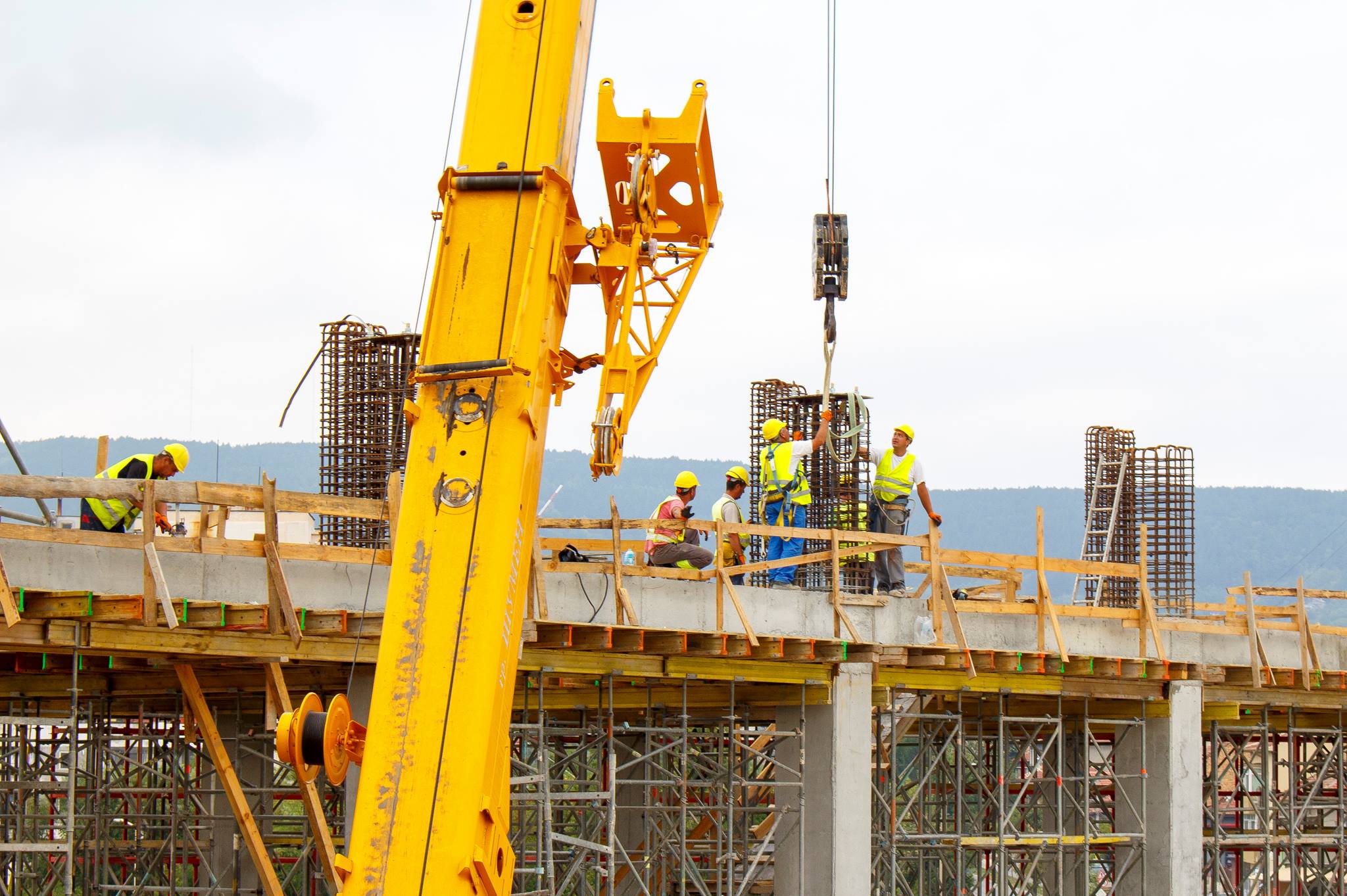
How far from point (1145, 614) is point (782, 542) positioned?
16.0 feet

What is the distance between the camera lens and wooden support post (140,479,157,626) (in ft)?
43.7

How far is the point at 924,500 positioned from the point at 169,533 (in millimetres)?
8620

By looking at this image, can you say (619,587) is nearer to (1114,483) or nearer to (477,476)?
(477,476)

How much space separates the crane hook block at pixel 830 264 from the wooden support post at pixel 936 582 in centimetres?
283

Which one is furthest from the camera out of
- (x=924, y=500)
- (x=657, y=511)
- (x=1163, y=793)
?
(x=1163, y=793)

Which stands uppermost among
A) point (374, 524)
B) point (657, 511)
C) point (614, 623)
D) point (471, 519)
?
point (374, 524)

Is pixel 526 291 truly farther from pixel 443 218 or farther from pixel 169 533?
pixel 169 533

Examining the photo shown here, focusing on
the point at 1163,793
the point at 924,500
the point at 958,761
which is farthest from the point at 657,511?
the point at 1163,793

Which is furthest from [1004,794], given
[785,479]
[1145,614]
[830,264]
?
[830,264]

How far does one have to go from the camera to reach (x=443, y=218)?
9.90 metres

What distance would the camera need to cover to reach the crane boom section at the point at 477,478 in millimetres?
8570

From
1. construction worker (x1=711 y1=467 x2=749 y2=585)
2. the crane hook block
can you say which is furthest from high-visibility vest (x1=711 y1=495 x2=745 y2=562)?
the crane hook block

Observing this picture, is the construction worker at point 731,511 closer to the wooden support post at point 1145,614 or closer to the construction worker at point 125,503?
the wooden support post at point 1145,614

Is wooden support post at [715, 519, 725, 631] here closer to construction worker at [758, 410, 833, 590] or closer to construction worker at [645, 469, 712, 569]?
construction worker at [645, 469, 712, 569]
